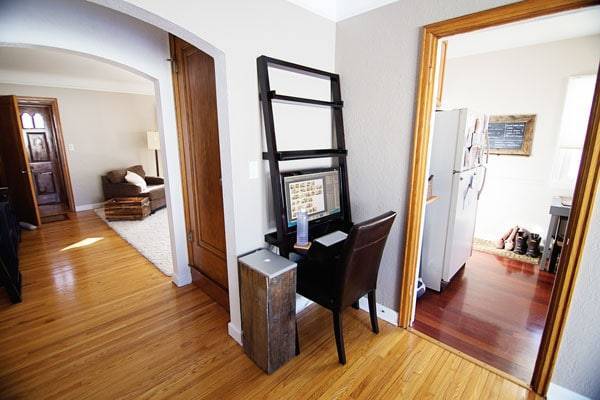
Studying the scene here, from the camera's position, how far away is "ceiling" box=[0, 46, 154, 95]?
12.1 ft

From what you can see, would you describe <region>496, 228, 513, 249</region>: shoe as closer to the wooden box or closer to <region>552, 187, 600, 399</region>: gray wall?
<region>552, 187, 600, 399</region>: gray wall

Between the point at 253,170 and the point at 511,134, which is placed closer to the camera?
the point at 253,170

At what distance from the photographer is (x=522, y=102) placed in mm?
3488

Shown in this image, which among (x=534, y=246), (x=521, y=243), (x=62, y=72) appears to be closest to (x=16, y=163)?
(x=62, y=72)

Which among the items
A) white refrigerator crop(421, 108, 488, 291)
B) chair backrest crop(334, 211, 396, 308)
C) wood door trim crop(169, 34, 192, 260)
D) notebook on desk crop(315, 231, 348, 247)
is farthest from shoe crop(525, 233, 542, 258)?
wood door trim crop(169, 34, 192, 260)

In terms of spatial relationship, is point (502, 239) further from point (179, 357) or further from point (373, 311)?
point (179, 357)

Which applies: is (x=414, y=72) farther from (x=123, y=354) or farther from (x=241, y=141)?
(x=123, y=354)

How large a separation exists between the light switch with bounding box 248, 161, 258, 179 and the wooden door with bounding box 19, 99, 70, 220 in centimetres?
531

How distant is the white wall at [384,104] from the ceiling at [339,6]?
0.04 meters

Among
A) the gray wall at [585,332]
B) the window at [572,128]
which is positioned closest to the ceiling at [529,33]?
the window at [572,128]

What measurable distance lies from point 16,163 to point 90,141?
1.39 meters

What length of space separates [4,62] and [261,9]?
4.61 m

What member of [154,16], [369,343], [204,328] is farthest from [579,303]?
[154,16]

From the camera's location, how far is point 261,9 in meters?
1.76
